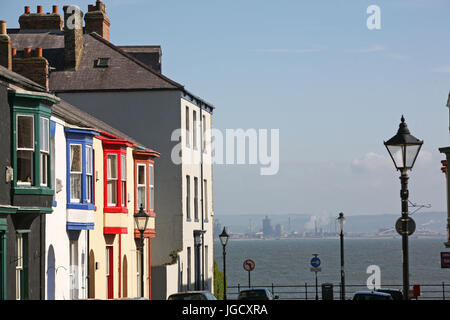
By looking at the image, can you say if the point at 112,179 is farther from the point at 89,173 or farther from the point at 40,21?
the point at 40,21

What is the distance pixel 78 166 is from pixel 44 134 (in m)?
4.86

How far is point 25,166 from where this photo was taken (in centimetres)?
2722

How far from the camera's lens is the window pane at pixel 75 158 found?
32562mm

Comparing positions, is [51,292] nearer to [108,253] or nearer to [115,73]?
[108,253]

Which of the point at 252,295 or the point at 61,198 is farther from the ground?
the point at 61,198

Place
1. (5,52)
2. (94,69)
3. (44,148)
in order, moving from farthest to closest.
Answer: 1. (94,69)
2. (5,52)
3. (44,148)

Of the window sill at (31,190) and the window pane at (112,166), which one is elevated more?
the window pane at (112,166)

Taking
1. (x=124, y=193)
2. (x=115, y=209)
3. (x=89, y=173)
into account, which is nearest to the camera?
(x=89, y=173)

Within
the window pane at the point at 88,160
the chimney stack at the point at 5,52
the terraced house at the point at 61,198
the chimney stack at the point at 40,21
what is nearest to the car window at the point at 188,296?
the terraced house at the point at 61,198

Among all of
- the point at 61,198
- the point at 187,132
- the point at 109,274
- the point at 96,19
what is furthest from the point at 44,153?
the point at 96,19

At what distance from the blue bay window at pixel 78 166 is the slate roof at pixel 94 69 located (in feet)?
55.1

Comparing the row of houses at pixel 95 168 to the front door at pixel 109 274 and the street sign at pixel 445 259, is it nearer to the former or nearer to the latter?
the front door at pixel 109 274
